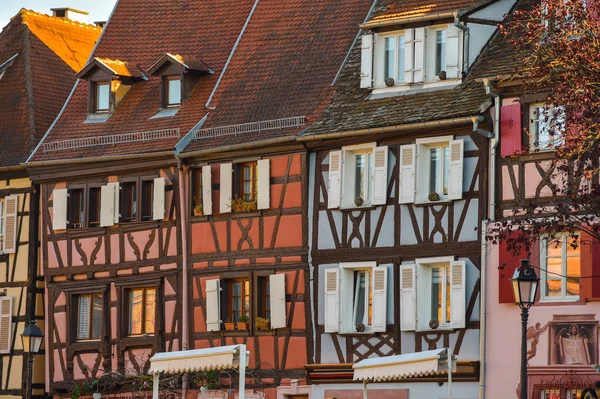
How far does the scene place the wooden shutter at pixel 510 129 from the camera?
3300 centimetres

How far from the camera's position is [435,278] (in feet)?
114

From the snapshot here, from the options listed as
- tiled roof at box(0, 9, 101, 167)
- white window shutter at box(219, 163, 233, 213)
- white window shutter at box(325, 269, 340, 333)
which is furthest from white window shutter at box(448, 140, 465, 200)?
tiled roof at box(0, 9, 101, 167)

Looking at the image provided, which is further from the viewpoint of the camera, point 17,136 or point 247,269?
point 17,136

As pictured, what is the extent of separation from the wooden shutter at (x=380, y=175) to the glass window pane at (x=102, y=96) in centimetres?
901

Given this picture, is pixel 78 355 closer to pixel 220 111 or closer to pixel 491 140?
pixel 220 111

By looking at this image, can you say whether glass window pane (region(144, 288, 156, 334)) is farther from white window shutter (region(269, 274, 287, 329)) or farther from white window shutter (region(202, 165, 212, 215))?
white window shutter (region(269, 274, 287, 329))

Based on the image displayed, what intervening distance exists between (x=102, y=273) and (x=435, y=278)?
29.7ft

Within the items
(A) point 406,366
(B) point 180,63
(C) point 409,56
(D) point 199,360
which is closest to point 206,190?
(B) point 180,63

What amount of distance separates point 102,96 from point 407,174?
397 inches

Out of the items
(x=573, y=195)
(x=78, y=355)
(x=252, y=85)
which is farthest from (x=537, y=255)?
(x=78, y=355)

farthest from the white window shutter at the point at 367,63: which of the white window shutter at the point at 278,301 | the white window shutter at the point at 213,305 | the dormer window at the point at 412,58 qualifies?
the white window shutter at the point at 213,305

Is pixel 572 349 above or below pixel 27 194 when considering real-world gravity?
below

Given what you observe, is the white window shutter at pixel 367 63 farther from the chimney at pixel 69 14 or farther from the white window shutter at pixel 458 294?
the chimney at pixel 69 14

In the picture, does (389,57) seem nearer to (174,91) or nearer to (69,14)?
(174,91)
